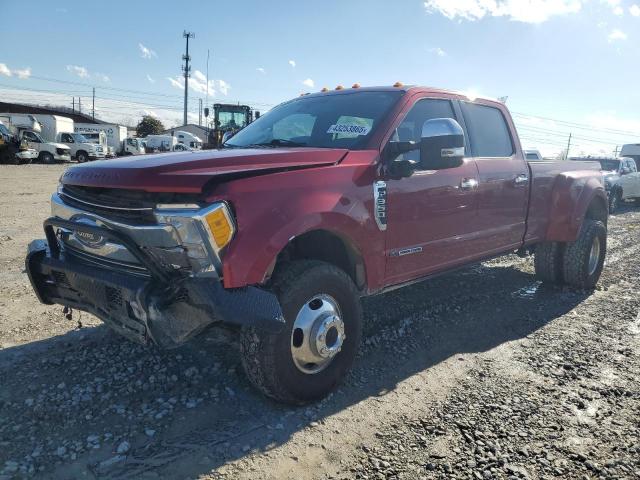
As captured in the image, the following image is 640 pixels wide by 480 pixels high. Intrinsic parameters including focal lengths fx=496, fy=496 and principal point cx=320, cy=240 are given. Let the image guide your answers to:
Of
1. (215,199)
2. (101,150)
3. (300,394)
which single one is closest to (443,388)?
(300,394)

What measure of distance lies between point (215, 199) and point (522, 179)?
332 cm

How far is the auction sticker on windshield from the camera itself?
343cm

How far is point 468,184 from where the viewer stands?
3.94 m

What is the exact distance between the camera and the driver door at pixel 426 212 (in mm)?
3369

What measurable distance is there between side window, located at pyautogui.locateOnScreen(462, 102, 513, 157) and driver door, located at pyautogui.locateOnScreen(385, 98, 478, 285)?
0.95 feet

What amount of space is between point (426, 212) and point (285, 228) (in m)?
1.35

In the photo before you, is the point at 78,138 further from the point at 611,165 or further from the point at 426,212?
the point at 426,212

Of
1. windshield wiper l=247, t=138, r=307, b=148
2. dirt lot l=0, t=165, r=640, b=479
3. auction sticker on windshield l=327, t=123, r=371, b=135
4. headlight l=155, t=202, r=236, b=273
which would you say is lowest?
dirt lot l=0, t=165, r=640, b=479

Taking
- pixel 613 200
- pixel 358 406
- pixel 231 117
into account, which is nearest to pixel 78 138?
pixel 231 117

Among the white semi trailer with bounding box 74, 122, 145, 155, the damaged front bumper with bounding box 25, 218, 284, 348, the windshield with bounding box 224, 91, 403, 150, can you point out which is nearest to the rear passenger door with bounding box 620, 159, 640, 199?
the windshield with bounding box 224, 91, 403, 150

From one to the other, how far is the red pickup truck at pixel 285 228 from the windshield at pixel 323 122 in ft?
0.05

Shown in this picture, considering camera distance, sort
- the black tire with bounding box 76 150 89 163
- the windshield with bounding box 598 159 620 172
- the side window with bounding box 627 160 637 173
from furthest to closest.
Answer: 1. the black tire with bounding box 76 150 89 163
2. the side window with bounding box 627 160 637 173
3. the windshield with bounding box 598 159 620 172

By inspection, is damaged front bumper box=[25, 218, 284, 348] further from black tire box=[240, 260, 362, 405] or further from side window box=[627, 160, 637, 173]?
side window box=[627, 160, 637, 173]

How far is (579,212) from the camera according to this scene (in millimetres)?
5297
